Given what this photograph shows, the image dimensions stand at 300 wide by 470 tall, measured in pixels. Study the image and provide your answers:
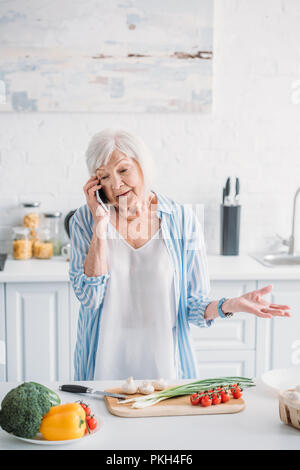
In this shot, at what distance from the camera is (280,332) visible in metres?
2.97

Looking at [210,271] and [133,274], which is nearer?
[133,274]

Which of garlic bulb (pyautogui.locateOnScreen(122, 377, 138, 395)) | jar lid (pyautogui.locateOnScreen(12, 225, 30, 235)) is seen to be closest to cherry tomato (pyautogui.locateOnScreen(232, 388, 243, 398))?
garlic bulb (pyautogui.locateOnScreen(122, 377, 138, 395))

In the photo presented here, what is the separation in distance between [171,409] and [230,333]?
158cm

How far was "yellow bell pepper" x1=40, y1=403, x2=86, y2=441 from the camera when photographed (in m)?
1.29

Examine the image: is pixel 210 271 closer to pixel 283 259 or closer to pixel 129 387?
pixel 283 259

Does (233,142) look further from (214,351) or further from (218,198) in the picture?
(214,351)

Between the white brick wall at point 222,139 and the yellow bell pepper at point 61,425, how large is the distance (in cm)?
214

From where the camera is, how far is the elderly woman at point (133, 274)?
185 centimetres

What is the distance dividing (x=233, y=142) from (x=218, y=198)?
339 mm

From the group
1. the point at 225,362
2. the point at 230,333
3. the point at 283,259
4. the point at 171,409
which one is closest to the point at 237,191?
the point at 283,259

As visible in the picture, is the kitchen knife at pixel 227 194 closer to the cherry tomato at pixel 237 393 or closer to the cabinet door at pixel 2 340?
the cabinet door at pixel 2 340

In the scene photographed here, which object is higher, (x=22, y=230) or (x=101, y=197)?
(x=101, y=197)

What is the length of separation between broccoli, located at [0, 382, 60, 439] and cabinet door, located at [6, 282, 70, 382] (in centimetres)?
156

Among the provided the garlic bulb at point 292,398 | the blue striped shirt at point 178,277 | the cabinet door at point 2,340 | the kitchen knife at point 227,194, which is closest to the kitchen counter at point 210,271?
the cabinet door at point 2,340
